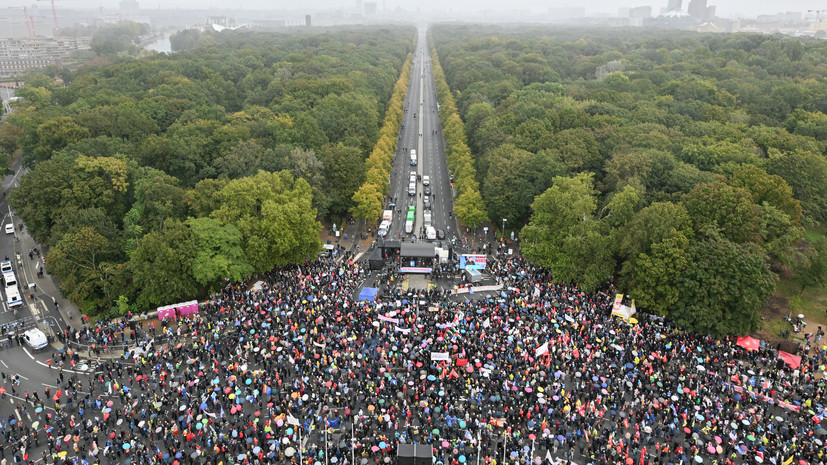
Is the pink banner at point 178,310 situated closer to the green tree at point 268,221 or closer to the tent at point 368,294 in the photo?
the green tree at point 268,221

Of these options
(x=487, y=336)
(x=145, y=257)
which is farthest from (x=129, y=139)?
(x=487, y=336)

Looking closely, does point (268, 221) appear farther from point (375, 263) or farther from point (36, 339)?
point (36, 339)

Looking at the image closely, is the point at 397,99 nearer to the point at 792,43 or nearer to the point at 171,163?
the point at 171,163

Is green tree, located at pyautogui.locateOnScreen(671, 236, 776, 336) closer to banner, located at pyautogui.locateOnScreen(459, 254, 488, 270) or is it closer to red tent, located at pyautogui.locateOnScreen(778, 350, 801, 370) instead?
red tent, located at pyautogui.locateOnScreen(778, 350, 801, 370)

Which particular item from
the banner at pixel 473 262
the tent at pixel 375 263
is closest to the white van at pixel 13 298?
the tent at pixel 375 263

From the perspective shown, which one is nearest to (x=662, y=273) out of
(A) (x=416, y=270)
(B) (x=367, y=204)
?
(A) (x=416, y=270)

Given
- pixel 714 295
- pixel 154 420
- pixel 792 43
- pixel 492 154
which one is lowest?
pixel 154 420
